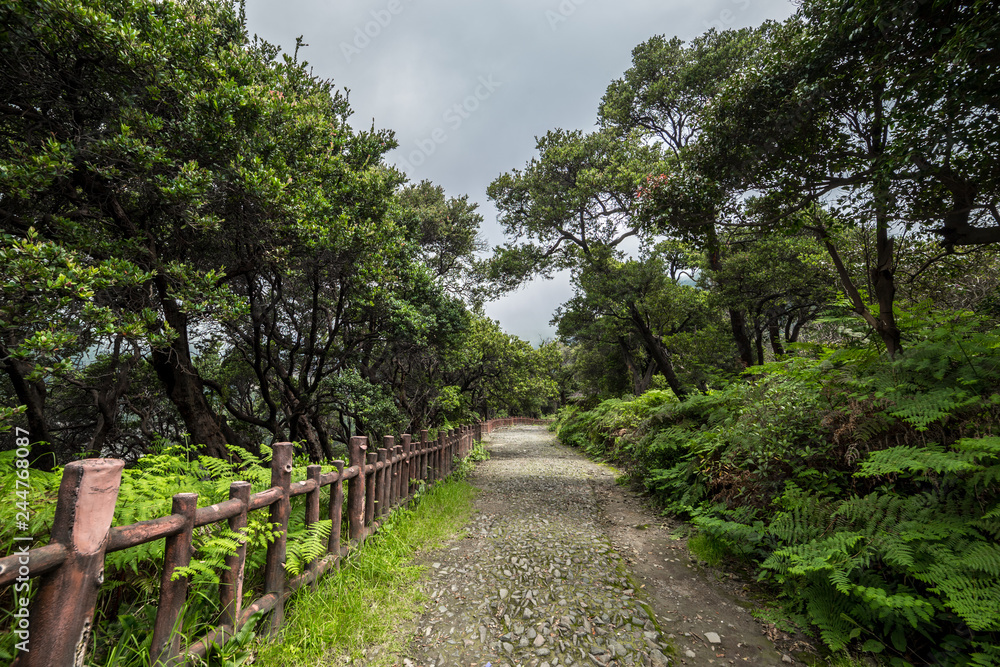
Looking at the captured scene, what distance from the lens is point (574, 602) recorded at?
3625mm

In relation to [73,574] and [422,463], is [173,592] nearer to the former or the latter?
[73,574]

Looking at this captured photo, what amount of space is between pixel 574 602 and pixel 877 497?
111 inches

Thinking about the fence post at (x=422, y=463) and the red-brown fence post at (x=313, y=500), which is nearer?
the red-brown fence post at (x=313, y=500)

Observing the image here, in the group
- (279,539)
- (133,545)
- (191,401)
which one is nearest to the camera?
(133,545)

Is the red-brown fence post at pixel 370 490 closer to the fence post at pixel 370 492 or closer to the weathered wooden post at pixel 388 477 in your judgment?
the fence post at pixel 370 492

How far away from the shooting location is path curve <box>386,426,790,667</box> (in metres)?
2.95

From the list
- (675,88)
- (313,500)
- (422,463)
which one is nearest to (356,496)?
(313,500)

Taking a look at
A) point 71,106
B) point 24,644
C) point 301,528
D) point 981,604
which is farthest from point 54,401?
point 981,604

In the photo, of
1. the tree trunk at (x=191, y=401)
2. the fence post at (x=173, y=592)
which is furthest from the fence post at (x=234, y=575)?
the tree trunk at (x=191, y=401)

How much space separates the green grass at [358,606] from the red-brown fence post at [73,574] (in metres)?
1.29

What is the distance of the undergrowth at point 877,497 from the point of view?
2.55 m

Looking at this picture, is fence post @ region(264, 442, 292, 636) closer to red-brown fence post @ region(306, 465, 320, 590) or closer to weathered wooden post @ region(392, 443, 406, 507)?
red-brown fence post @ region(306, 465, 320, 590)

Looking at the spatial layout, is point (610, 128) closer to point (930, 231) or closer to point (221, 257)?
point (930, 231)

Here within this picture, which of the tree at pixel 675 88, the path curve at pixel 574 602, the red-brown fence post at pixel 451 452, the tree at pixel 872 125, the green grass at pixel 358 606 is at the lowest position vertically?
the path curve at pixel 574 602
